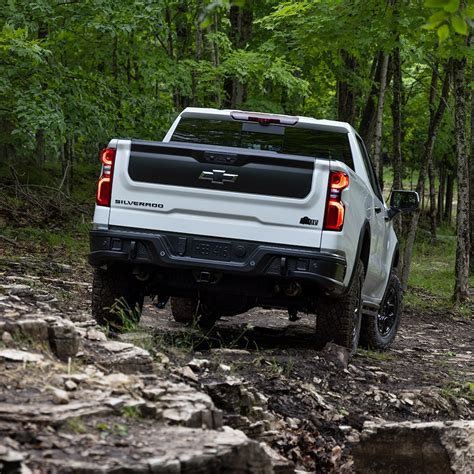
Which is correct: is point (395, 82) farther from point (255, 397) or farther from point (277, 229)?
point (255, 397)

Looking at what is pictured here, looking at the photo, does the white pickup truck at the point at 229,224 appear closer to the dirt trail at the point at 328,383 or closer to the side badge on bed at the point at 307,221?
the side badge on bed at the point at 307,221

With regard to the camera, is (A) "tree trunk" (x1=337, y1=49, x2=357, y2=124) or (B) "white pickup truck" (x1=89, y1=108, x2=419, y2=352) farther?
(A) "tree trunk" (x1=337, y1=49, x2=357, y2=124)

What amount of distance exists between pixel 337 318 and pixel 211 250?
1.38 m

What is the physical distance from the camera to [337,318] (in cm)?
854

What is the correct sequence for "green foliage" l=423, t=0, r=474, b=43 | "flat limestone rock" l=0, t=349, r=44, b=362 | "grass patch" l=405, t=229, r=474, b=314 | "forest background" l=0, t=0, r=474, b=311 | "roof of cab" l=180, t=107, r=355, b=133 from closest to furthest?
1. "flat limestone rock" l=0, t=349, r=44, b=362
2. "green foliage" l=423, t=0, r=474, b=43
3. "roof of cab" l=180, t=107, r=355, b=133
4. "forest background" l=0, t=0, r=474, b=311
5. "grass patch" l=405, t=229, r=474, b=314

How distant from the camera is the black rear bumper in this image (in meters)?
7.76

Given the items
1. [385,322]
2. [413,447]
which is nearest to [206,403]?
[413,447]

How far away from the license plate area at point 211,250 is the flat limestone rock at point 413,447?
212 centimetres

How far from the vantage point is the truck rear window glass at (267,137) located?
30.8 feet

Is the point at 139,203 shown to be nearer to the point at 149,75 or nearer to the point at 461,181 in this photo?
the point at 461,181

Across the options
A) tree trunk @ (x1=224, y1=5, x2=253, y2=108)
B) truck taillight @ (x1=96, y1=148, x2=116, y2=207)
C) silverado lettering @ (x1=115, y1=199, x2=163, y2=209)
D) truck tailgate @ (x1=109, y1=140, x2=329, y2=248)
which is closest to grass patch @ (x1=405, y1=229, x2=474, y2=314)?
tree trunk @ (x1=224, y1=5, x2=253, y2=108)

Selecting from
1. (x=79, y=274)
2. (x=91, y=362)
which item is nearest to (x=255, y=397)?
(x=91, y=362)

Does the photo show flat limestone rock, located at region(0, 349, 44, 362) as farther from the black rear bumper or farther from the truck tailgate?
the truck tailgate

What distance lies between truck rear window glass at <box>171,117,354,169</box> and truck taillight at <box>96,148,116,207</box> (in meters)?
1.51
